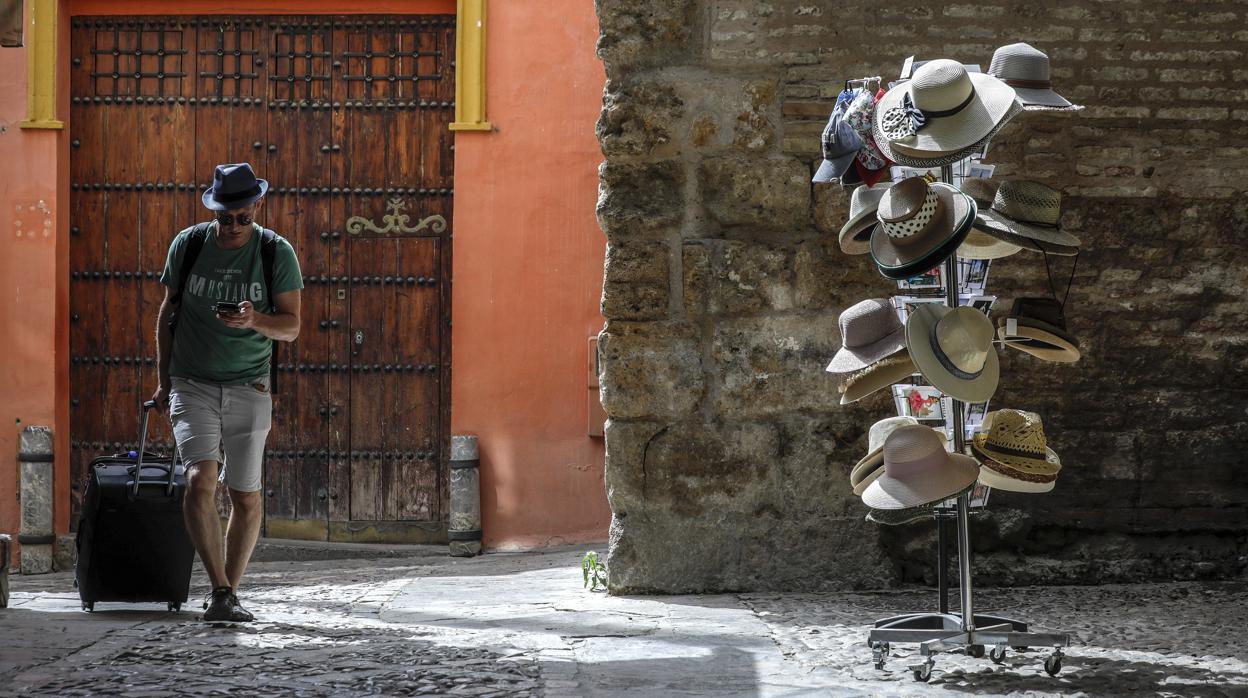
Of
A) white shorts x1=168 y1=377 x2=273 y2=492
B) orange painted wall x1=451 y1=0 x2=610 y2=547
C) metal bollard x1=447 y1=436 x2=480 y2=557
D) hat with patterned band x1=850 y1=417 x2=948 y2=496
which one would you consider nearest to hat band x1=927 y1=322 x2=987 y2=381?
hat with patterned band x1=850 y1=417 x2=948 y2=496

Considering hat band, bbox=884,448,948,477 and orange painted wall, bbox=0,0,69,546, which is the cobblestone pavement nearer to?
hat band, bbox=884,448,948,477

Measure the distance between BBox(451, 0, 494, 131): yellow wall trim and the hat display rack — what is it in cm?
440

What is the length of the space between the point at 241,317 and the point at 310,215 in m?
3.57

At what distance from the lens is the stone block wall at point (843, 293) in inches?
194

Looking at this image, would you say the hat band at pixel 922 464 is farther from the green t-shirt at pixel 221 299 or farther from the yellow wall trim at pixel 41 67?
the yellow wall trim at pixel 41 67

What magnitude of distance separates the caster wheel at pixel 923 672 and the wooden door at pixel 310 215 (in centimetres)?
489

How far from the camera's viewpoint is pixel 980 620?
365 centimetres

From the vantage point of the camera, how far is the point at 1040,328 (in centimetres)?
372

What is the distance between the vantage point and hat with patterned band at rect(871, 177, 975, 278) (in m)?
3.47

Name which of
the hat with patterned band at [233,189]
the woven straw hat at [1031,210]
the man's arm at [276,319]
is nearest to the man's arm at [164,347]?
the man's arm at [276,319]

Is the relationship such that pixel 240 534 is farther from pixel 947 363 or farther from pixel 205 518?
pixel 947 363

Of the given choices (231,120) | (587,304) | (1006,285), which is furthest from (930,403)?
(231,120)

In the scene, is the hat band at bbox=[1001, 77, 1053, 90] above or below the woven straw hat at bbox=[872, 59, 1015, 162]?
above

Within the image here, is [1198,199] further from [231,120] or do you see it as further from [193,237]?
[231,120]
